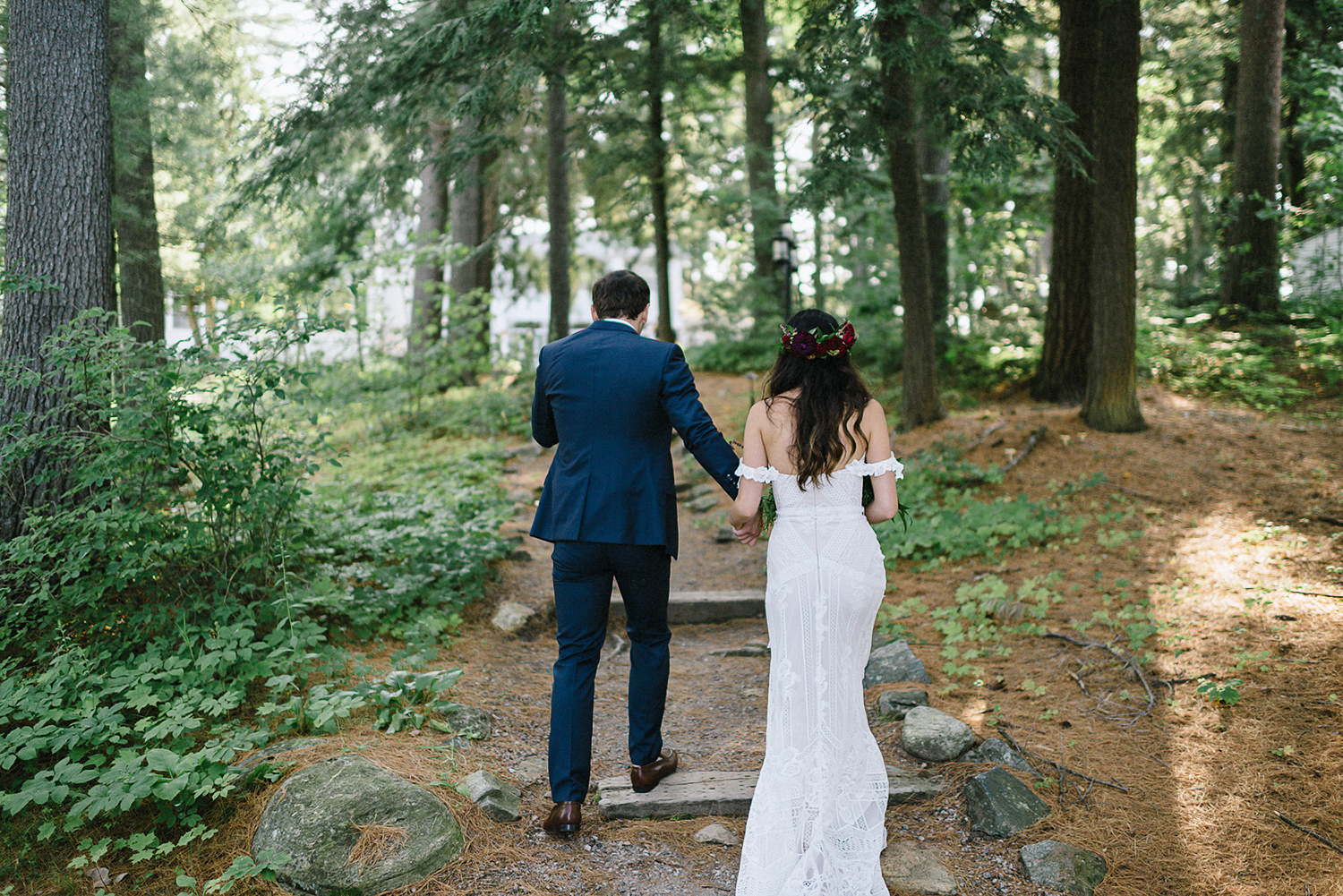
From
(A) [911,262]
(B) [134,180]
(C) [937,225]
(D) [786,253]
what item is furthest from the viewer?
(C) [937,225]

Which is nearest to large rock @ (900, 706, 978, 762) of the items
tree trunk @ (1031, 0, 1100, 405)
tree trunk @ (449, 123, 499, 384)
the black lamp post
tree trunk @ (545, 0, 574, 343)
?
tree trunk @ (1031, 0, 1100, 405)

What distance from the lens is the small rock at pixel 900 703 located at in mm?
4117

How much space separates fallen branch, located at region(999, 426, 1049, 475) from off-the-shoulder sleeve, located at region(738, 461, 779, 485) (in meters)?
5.25

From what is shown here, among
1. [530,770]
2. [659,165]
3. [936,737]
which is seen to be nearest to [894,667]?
[936,737]

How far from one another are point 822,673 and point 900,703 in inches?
57.7

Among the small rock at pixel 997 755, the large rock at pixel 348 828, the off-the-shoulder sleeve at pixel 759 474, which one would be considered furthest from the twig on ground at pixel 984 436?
the large rock at pixel 348 828

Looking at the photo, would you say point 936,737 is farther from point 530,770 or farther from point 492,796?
point 492,796

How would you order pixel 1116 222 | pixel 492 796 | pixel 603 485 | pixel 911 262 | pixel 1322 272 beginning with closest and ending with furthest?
pixel 603 485
pixel 492 796
pixel 1116 222
pixel 911 262
pixel 1322 272

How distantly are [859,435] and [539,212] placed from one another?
16.9 meters

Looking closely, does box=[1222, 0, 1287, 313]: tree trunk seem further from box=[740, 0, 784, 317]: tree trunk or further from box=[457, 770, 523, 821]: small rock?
box=[457, 770, 523, 821]: small rock

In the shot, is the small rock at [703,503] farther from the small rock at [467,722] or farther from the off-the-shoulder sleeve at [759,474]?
the off-the-shoulder sleeve at [759,474]

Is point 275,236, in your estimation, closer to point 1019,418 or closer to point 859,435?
point 1019,418

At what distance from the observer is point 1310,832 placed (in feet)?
9.61

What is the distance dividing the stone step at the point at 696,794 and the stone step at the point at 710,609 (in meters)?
2.27
